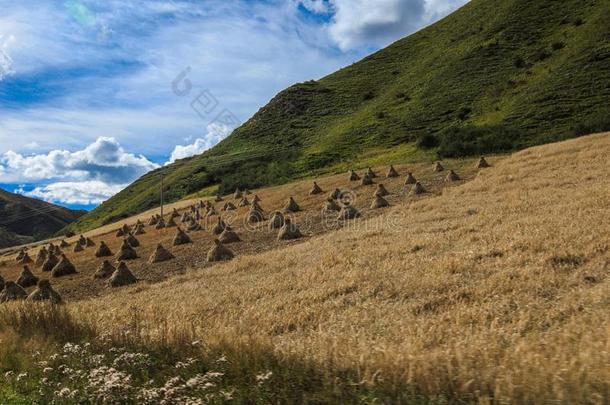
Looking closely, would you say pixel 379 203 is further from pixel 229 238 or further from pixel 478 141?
pixel 478 141

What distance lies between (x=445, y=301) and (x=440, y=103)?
71.0 metres

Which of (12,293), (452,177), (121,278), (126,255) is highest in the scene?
(452,177)

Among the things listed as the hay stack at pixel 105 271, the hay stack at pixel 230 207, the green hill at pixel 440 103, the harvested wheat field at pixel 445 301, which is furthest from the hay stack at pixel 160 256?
the green hill at pixel 440 103

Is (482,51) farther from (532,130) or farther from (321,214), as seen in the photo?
(321,214)

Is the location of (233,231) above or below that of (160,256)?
above

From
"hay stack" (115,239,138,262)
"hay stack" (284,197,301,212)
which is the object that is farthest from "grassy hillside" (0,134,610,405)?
"hay stack" (284,197,301,212)

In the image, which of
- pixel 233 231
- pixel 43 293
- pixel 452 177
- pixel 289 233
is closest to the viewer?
pixel 43 293

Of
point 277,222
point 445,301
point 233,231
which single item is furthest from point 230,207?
point 445,301

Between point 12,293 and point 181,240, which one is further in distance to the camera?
point 181,240

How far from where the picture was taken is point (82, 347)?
325 inches

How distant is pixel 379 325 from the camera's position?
30.5ft

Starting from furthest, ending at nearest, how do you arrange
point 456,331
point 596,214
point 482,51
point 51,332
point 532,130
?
point 482,51 → point 532,130 → point 596,214 → point 51,332 → point 456,331

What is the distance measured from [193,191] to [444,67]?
48.2 meters

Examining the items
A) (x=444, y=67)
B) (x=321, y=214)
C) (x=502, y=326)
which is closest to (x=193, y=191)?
(x=444, y=67)
